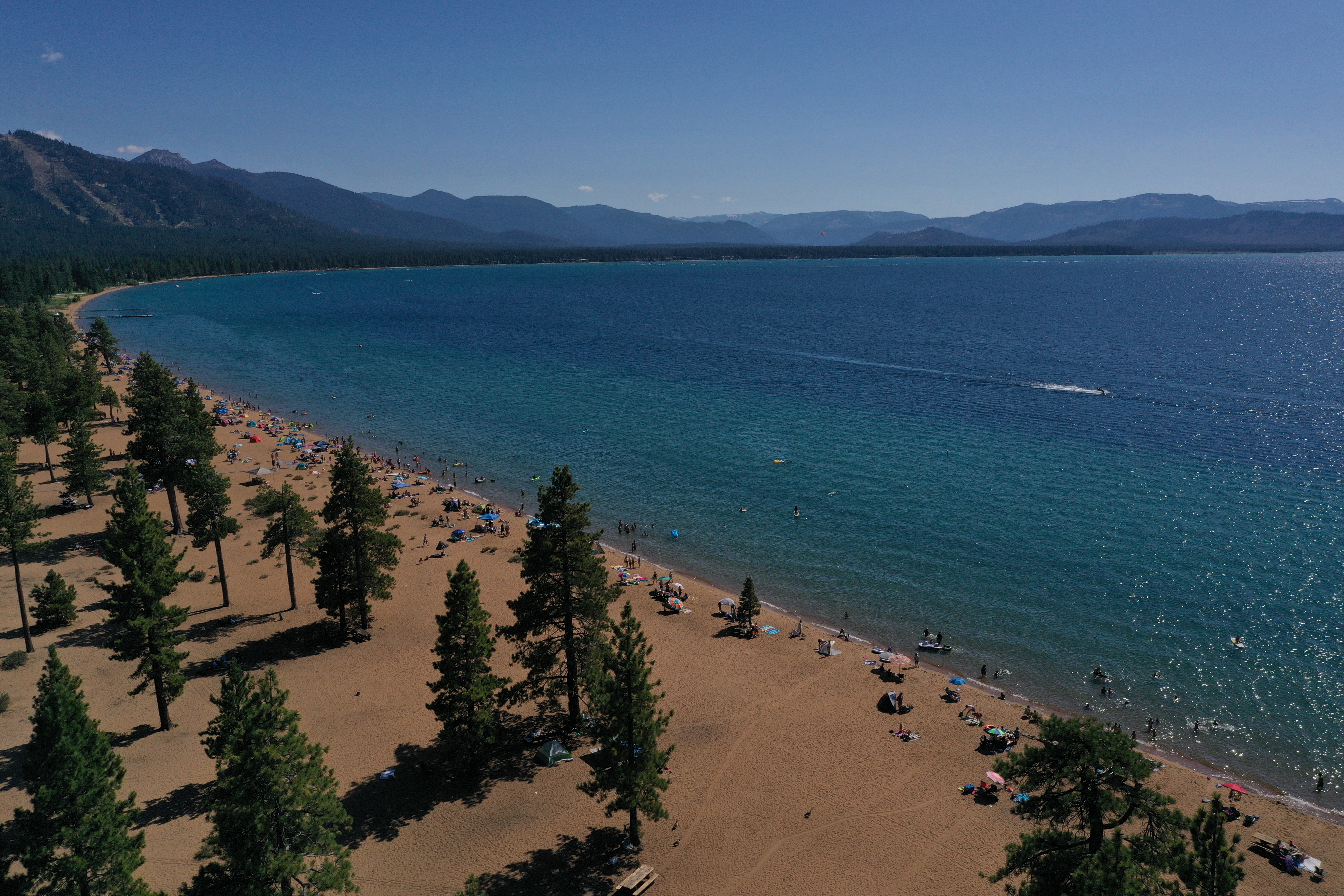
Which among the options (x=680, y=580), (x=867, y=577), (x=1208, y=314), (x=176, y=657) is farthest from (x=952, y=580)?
(x=1208, y=314)

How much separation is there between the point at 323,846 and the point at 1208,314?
24423 cm

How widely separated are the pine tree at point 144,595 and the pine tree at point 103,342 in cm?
9771

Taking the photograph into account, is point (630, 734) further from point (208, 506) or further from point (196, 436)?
point (196, 436)

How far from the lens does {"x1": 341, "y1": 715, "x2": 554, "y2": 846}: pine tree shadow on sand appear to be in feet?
101

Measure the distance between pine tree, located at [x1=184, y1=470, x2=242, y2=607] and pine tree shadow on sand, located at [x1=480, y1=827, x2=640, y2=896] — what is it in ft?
104

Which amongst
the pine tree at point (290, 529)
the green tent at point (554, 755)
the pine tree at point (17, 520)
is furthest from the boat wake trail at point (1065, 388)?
the pine tree at point (17, 520)

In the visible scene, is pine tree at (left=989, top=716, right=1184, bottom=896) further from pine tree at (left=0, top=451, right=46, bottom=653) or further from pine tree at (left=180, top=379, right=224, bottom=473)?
pine tree at (left=180, top=379, right=224, bottom=473)

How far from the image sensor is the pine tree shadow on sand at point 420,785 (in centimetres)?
3088

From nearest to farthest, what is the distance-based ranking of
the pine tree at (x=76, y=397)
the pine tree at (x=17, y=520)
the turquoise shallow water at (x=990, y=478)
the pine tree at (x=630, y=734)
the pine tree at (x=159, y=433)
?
the pine tree at (x=630, y=734) → the pine tree at (x=17, y=520) → the turquoise shallow water at (x=990, y=478) → the pine tree at (x=159, y=433) → the pine tree at (x=76, y=397)

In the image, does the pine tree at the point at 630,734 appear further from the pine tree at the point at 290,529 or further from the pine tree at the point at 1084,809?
the pine tree at the point at 290,529

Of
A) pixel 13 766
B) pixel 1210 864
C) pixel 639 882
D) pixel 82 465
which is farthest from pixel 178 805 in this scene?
pixel 82 465

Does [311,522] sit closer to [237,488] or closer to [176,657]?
[176,657]

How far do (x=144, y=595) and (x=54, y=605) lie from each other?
684 inches

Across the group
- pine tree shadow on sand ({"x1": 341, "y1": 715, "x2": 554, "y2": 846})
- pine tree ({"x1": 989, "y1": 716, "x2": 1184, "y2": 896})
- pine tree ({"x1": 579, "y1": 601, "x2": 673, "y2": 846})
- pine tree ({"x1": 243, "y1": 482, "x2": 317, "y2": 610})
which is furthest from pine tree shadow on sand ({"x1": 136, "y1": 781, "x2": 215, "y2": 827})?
pine tree ({"x1": 989, "y1": 716, "x2": 1184, "y2": 896})
